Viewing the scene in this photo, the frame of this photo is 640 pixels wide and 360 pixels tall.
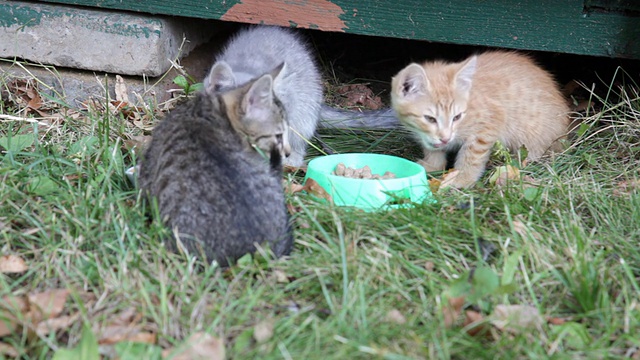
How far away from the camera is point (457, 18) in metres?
3.91

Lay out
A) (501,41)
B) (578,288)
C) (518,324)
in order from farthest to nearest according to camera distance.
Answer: (501,41) → (578,288) → (518,324)

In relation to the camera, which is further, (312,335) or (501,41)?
(501,41)

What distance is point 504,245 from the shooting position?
2.60 metres

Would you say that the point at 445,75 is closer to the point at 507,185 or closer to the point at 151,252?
the point at 507,185

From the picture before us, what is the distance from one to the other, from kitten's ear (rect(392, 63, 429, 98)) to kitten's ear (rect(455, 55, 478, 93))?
0.19 m

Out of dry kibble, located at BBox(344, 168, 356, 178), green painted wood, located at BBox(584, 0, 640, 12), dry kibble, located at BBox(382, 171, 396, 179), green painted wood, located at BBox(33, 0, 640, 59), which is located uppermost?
green painted wood, located at BBox(584, 0, 640, 12)

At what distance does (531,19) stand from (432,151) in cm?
97

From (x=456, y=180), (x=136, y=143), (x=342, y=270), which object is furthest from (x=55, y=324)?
(x=456, y=180)

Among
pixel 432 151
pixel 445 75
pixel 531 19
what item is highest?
pixel 531 19

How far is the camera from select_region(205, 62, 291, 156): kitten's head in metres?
2.93

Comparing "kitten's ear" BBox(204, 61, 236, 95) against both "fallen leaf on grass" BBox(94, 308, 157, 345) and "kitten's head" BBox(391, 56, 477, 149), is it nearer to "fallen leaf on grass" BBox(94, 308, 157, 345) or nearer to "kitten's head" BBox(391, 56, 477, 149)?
"kitten's head" BBox(391, 56, 477, 149)

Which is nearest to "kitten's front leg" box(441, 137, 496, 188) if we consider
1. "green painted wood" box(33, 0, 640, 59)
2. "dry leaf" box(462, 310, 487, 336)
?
"green painted wood" box(33, 0, 640, 59)

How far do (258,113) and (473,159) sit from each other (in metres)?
1.31

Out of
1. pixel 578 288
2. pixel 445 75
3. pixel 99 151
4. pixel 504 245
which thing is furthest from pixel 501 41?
pixel 99 151
